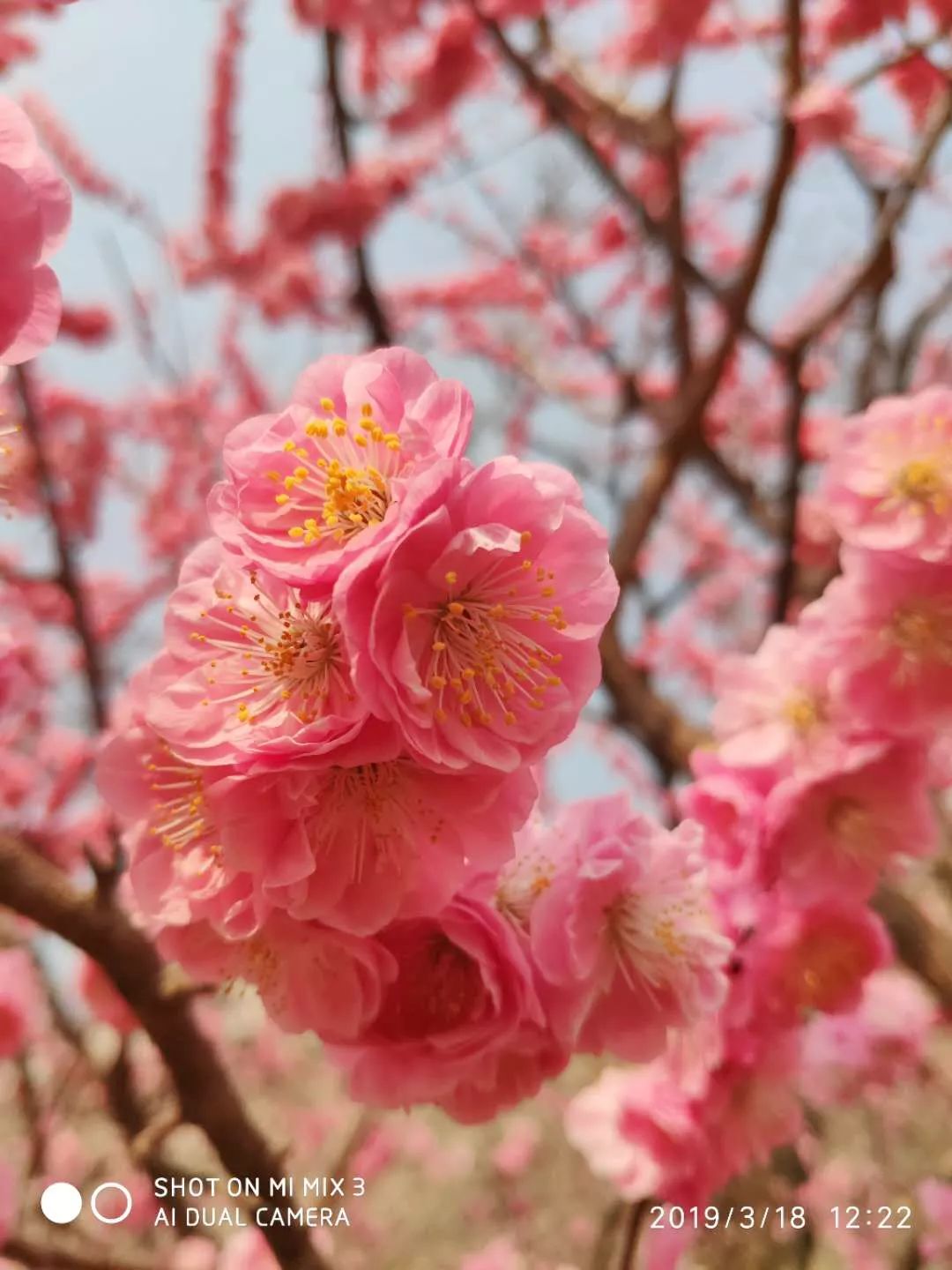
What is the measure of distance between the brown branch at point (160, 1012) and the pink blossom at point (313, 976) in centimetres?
22

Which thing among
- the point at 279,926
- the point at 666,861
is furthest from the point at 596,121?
the point at 279,926

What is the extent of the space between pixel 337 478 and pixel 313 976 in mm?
349

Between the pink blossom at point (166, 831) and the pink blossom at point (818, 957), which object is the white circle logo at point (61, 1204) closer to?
the pink blossom at point (166, 831)

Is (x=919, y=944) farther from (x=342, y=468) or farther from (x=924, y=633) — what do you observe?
(x=342, y=468)

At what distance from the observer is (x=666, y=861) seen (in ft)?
2.69

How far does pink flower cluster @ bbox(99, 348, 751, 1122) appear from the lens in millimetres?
560

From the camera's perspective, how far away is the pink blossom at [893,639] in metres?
0.91

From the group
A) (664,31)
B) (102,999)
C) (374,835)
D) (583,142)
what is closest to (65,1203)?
(102,999)

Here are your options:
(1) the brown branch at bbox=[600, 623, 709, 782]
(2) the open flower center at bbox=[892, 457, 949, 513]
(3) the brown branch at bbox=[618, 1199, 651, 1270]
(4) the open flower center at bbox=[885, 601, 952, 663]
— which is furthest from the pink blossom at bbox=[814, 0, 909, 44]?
(3) the brown branch at bbox=[618, 1199, 651, 1270]

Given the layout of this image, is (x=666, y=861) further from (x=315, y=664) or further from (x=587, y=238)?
(x=587, y=238)

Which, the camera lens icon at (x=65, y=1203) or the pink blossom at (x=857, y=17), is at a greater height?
the pink blossom at (x=857, y=17)

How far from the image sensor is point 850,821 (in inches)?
38.8

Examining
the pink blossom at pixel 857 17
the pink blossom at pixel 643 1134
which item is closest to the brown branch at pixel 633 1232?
the pink blossom at pixel 643 1134

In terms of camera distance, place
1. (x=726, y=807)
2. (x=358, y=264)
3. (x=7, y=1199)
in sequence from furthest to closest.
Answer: (x=358, y=264) → (x=7, y=1199) → (x=726, y=807)
